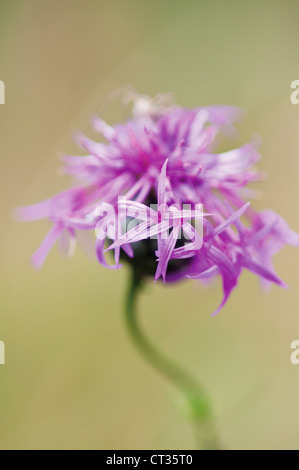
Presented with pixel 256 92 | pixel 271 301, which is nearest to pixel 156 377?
pixel 271 301

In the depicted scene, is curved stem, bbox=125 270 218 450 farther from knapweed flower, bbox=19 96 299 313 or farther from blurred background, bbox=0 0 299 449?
blurred background, bbox=0 0 299 449

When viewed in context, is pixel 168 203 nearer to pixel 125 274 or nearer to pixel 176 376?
pixel 176 376

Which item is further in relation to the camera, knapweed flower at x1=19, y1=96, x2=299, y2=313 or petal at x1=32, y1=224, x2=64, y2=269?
petal at x1=32, y1=224, x2=64, y2=269

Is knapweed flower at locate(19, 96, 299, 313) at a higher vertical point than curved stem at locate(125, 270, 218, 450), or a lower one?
higher

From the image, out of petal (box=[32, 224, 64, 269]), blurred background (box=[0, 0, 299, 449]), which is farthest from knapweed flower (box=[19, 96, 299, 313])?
blurred background (box=[0, 0, 299, 449])

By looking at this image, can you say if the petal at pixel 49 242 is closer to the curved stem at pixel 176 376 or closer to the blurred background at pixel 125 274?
the curved stem at pixel 176 376

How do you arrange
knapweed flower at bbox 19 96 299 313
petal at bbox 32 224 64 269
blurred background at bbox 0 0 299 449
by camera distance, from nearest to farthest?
knapweed flower at bbox 19 96 299 313, petal at bbox 32 224 64 269, blurred background at bbox 0 0 299 449
